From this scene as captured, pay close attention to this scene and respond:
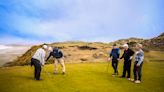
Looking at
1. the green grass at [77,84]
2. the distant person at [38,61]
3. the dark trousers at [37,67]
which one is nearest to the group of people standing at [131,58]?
the green grass at [77,84]

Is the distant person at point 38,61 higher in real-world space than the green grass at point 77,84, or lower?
higher

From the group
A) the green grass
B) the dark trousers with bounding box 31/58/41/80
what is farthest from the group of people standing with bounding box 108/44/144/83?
the dark trousers with bounding box 31/58/41/80

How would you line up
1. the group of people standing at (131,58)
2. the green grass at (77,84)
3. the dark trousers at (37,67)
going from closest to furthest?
the green grass at (77,84) < the dark trousers at (37,67) < the group of people standing at (131,58)

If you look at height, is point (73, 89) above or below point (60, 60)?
below

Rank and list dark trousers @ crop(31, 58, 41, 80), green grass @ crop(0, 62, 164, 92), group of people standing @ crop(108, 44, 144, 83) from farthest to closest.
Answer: group of people standing @ crop(108, 44, 144, 83), dark trousers @ crop(31, 58, 41, 80), green grass @ crop(0, 62, 164, 92)

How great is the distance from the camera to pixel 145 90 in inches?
779

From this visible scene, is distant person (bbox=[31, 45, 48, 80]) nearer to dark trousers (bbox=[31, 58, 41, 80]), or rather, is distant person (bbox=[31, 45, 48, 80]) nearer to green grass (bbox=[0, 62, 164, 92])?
dark trousers (bbox=[31, 58, 41, 80])

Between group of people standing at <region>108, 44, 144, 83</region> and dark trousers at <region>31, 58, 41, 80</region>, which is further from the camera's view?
group of people standing at <region>108, 44, 144, 83</region>

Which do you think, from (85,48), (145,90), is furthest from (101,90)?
(85,48)

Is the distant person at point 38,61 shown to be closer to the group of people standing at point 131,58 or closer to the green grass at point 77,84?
the green grass at point 77,84

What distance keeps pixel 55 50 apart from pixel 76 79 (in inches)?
157

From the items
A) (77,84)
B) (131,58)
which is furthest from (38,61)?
(131,58)

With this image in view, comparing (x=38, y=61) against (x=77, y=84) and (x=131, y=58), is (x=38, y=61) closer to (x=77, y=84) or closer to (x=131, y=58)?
(x=77, y=84)

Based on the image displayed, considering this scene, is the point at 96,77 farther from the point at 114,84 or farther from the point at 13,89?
the point at 13,89
